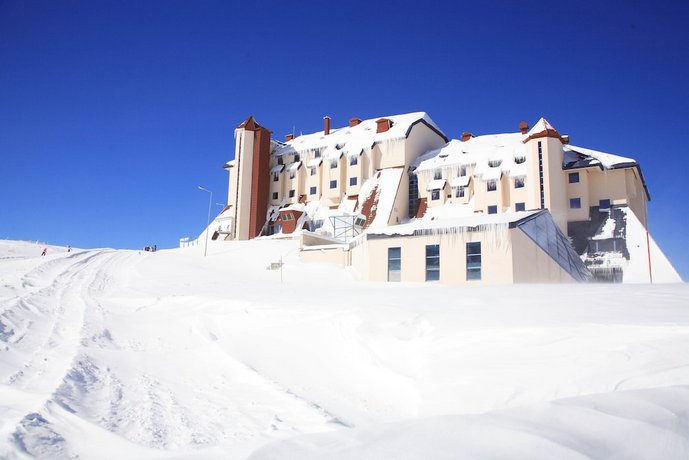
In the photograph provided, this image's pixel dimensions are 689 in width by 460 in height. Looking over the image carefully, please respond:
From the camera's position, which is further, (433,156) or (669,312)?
(433,156)

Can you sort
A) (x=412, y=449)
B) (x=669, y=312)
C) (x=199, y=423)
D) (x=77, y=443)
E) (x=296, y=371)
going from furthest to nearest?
(x=669, y=312)
(x=296, y=371)
(x=199, y=423)
(x=77, y=443)
(x=412, y=449)

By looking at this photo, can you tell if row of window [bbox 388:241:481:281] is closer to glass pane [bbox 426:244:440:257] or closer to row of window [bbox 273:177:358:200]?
glass pane [bbox 426:244:440:257]

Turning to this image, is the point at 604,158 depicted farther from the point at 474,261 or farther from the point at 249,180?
the point at 249,180

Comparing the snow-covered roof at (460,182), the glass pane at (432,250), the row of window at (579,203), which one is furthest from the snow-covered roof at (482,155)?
the glass pane at (432,250)

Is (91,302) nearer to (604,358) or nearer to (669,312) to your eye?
(604,358)

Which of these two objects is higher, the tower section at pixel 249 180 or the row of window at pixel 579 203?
the tower section at pixel 249 180

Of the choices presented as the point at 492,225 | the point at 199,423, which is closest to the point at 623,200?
the point at 492,225

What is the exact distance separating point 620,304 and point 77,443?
9015mm

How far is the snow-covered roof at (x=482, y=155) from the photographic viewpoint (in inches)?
1549

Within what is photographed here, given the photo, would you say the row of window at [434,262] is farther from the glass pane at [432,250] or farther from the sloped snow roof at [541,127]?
the sloped snow roof at [541,127]

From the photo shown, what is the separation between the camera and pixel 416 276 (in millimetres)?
21203

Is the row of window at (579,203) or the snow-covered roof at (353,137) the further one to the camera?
the snow-covered roof at (353,137)

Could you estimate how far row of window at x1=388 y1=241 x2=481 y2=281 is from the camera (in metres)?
19.9

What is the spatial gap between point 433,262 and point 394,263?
2.02 metres
